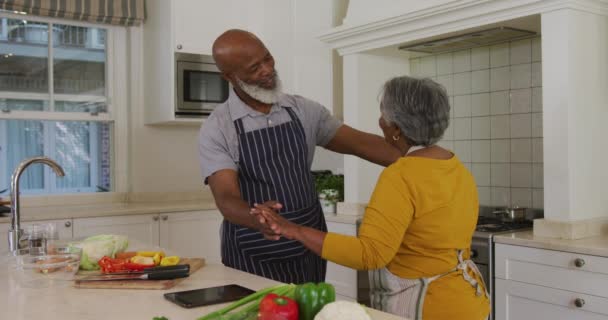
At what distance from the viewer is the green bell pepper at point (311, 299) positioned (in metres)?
1.30

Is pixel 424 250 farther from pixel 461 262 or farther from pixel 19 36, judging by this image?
pixel 19 36

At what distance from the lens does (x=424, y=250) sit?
1.79 meters

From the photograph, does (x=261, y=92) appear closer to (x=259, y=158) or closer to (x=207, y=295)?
(x=259, y=158)

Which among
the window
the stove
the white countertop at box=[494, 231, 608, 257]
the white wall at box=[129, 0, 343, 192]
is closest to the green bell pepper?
the white countertop at box=[494, 231, 608, 257]

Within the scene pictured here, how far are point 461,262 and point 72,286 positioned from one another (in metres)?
1.11

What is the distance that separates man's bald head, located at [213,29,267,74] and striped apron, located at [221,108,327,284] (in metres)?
0.20

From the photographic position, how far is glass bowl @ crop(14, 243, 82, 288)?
193 centimetres

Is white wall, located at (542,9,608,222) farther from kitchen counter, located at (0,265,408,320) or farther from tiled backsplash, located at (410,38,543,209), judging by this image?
kitchen counter, located at (0,265,408,320)

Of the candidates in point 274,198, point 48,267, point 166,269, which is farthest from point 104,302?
point 274,198

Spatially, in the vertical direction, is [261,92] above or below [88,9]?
below

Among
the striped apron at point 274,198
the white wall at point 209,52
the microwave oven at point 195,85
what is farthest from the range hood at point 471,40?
the microwave oven at point 195,85

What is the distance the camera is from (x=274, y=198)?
227 centimetres

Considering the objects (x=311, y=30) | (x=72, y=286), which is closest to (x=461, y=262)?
(x=72, y=286)

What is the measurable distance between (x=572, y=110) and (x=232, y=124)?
1472mm
